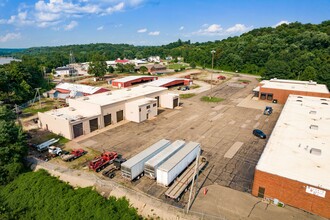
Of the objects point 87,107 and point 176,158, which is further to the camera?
point 87,107

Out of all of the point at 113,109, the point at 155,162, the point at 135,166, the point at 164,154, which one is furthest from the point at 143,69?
the point at 135,166

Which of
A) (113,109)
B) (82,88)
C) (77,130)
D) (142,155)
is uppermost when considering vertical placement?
(82,88)

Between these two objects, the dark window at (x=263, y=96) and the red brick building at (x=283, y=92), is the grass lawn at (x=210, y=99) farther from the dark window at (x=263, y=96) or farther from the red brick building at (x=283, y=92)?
the red brick building at (x=283, y=92)

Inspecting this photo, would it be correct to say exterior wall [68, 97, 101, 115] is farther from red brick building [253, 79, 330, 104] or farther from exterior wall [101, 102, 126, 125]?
red brick building [253, 79, 330, 104]

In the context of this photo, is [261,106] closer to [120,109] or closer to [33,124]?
[120,109]

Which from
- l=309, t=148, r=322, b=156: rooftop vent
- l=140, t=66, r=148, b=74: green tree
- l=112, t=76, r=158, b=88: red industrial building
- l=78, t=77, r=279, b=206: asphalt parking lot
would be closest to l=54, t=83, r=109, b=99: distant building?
l=112, t=76, r=158, b=88: red industrial building

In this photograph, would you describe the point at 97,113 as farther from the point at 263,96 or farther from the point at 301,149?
the point at 263,96

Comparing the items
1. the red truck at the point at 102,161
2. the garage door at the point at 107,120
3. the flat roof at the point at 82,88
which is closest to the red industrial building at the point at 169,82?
the flat roof at the point at 82,88
